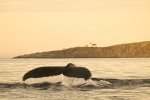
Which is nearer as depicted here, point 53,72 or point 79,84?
point 53,72

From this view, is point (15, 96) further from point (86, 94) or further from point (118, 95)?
point (118, 95)

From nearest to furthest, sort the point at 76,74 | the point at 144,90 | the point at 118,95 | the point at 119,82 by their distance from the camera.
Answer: the point at 76,74, the point at 118,95, the point at 144,90, the point at 119,82

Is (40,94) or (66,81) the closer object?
(40,94)

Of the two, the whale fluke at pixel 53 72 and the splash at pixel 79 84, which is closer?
the whale fluke at pixel 53 72

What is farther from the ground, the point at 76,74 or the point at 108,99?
the point at 76,74

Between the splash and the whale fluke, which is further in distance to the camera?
the splash

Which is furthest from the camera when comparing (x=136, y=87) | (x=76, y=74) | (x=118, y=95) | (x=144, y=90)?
(x=136, y=87)

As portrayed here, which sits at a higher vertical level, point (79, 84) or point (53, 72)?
point (53, 72)

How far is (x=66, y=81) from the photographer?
2164cm

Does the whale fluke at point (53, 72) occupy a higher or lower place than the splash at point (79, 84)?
higher

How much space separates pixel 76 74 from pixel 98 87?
4.31 meters

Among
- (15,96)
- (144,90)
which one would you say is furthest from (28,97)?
(144,90)

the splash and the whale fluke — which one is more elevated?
the whale fluke

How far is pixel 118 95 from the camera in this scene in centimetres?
1722
